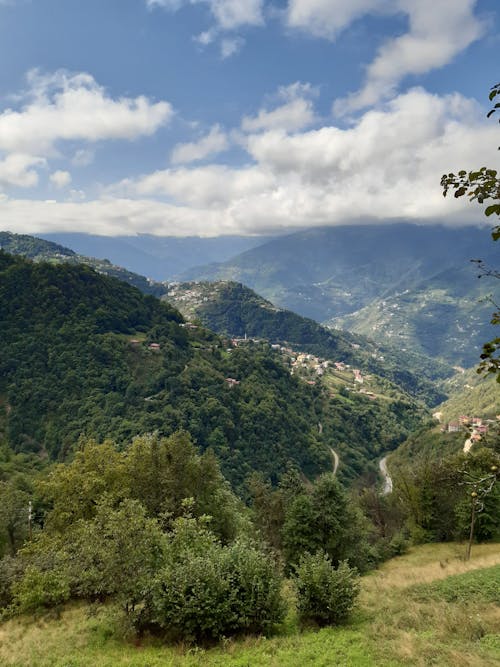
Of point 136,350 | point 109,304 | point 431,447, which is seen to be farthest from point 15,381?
point 431,447

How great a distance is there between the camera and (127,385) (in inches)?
4665

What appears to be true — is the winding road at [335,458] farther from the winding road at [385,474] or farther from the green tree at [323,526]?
the green tree at [323,526]

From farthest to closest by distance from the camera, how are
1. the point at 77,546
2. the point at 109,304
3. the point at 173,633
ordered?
the point at 109,304 < the point at 77,546 < the point at 173,633

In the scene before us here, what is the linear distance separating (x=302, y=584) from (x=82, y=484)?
19.5 m

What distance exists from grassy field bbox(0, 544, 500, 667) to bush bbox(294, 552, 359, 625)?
774 millimetres

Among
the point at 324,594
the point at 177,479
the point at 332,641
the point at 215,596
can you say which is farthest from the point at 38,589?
the point at 332,641

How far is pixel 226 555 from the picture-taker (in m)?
17.8

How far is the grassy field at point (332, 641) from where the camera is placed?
46.9ft

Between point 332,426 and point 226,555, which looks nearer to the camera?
point 226,555

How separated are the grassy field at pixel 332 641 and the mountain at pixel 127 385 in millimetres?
72526

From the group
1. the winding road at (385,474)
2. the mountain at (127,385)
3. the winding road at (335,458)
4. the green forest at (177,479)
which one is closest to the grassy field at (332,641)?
the green forest at (177,479)

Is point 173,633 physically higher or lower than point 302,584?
lower

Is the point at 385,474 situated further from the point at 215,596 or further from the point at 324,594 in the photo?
the point at 215,596

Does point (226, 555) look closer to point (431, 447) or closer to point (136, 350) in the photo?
point (136, 350)
